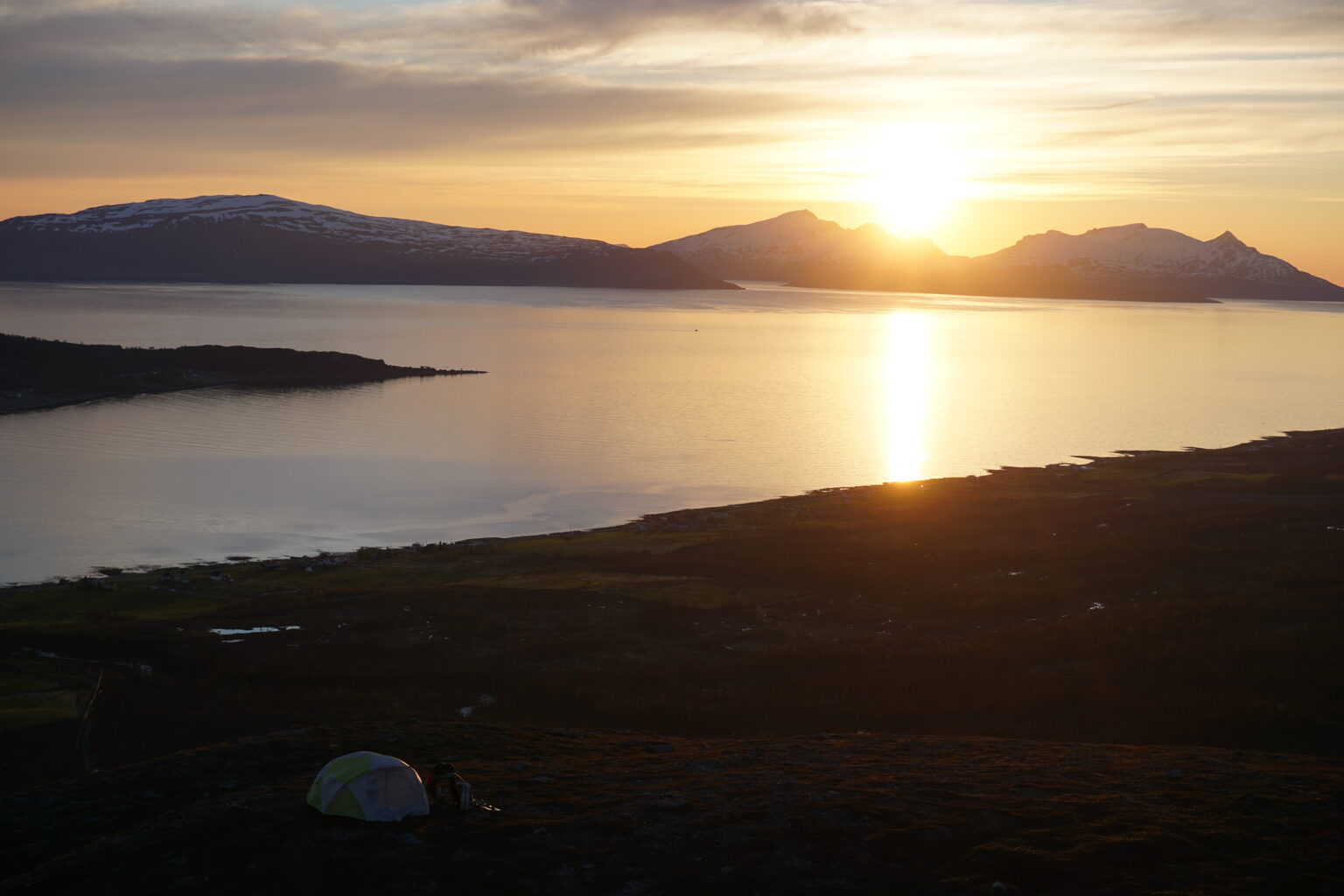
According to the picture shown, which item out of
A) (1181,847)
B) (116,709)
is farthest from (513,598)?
(1181,847)

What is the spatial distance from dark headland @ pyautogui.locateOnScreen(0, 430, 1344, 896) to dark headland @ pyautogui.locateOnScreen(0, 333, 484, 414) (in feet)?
221

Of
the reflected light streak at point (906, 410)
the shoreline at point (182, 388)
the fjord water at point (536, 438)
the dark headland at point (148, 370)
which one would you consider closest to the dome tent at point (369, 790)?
the fjord water at point (536, 438)

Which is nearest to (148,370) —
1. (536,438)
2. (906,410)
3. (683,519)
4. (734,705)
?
(536,438)

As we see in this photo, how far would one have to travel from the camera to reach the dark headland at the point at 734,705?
15930mm

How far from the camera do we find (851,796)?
18.3 metres

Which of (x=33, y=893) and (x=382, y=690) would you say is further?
(x=382, y=690)

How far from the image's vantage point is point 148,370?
4449 inches

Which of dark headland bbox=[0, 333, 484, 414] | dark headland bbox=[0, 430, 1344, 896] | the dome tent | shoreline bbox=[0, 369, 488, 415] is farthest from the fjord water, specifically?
the dome tent

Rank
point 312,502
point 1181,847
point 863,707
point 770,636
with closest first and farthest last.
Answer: point 1181,847
point 863,707
point 770,636
point 312,502

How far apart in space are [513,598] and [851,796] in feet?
71.1

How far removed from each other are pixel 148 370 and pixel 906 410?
77.8 m

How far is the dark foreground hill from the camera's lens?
15148 mm

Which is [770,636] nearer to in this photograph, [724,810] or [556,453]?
[724,810]

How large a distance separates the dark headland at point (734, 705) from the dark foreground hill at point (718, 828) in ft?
0.25
